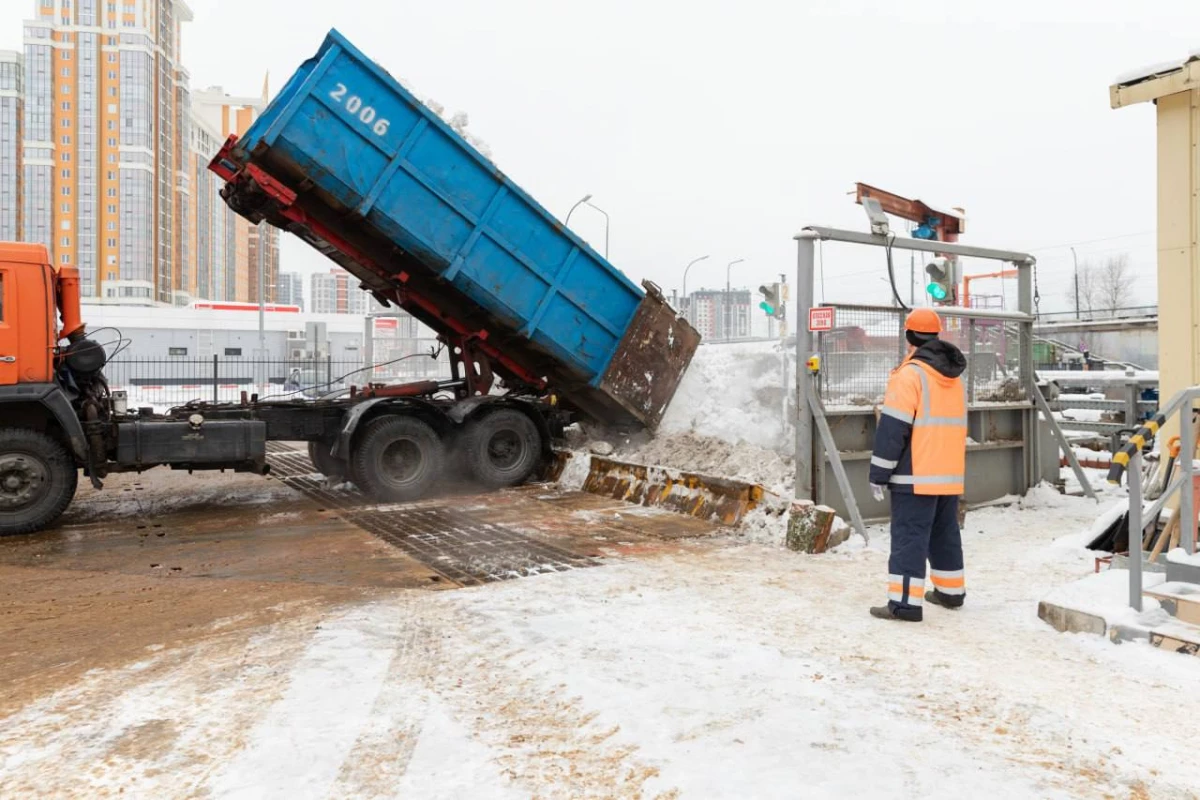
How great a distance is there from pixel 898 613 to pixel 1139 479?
4.72 feet

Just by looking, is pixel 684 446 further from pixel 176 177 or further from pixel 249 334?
pixel 176 177

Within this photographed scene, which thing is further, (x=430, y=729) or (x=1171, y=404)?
(x=1171, y=404)

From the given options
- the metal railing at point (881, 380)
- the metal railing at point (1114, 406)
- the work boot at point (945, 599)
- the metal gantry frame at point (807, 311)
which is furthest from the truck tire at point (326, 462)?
the metal railing at point (1114, 406)

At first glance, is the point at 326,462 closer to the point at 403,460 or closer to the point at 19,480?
the point at 403,460

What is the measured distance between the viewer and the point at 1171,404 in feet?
15.3

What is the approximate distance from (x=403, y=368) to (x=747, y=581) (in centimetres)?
1128

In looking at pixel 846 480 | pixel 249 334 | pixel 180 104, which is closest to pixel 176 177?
pixel 180 104

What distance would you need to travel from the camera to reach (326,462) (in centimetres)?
1002

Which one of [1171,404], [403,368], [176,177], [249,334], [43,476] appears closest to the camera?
[1171,404]

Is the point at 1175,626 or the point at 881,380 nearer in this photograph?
the point at 1175,626

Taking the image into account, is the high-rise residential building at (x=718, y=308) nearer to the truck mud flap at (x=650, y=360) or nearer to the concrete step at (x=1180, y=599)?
the truck mud flap at (x=650, y=360)

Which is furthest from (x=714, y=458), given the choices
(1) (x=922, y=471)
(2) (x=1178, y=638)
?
(2) (x=1178, y=638)

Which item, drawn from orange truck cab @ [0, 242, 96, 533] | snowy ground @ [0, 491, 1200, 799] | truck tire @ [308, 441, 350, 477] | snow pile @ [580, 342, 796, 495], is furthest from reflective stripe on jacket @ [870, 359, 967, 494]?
orange truck cab @ [0, 242, 96, 533]

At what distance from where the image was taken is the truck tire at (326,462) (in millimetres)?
9609
